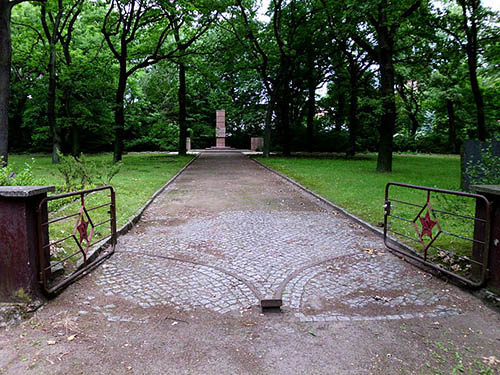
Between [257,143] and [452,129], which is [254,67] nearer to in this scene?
[257,143]

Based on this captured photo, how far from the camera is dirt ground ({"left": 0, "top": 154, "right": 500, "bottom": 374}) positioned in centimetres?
298

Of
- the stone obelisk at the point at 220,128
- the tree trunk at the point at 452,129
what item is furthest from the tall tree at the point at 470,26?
the stone obelisk at the point at 220,128

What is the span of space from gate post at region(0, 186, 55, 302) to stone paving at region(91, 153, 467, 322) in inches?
36.0

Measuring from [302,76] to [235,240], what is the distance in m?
27.0

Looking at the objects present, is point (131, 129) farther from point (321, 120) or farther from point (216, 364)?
point (216, 364)

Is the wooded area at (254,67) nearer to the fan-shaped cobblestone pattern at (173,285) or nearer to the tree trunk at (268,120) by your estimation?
the tree trunk at (268,120)

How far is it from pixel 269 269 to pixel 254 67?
24410 mm

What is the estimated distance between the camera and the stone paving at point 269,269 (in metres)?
4.09

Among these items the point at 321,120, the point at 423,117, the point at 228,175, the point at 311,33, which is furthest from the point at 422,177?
the point at 423,117

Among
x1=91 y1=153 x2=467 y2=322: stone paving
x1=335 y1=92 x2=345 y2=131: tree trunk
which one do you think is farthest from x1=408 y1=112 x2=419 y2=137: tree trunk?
x1=91 y1=153 x2=467 y2=322: stone paving

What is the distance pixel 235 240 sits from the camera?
21.7ft

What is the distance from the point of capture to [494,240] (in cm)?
406

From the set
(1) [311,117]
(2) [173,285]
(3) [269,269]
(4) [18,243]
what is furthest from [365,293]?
(1) [311,117]

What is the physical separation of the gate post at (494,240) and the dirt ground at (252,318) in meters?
0.28
